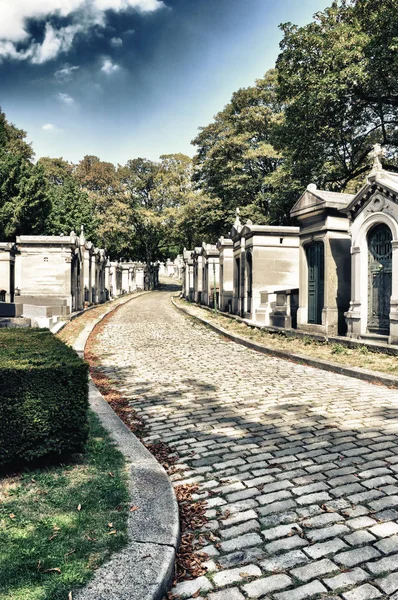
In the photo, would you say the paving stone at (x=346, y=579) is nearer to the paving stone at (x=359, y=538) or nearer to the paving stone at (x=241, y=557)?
the paving stone at (x=359, y=538)

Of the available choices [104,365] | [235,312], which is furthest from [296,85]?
[104,365]

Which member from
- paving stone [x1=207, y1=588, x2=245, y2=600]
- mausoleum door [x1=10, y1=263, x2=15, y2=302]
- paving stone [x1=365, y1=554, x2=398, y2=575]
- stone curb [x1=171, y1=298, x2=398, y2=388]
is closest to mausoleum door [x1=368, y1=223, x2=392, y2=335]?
stone curb [x1=171, y1=298, x2=398, y2=388]

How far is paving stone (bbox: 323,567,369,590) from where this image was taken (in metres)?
2.47

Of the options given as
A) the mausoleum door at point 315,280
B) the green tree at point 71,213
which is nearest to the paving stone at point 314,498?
the mausoleum door at point 315,280

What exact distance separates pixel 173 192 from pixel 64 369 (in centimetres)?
4608

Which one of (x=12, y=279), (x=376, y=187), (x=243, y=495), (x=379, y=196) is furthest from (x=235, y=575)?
(x=12, y=279)

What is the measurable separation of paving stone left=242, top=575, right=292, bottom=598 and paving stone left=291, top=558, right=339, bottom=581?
0.27 ft

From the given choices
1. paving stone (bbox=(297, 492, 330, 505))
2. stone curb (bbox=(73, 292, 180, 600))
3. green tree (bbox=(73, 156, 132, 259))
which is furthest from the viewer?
green tree (bbox=(73, 156, 132, 259))

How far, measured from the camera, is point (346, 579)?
252cm

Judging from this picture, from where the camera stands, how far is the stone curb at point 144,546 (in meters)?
2.24

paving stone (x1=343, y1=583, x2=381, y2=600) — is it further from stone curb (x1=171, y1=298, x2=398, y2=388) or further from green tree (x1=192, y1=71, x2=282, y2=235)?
green tree (x1=192, y1=71, x2=282, y2=235)

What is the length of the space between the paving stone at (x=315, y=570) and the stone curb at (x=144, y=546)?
770mm

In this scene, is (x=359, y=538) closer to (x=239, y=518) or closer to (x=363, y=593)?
(x=363, y=593)

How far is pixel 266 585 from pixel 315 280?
11.8 metres
